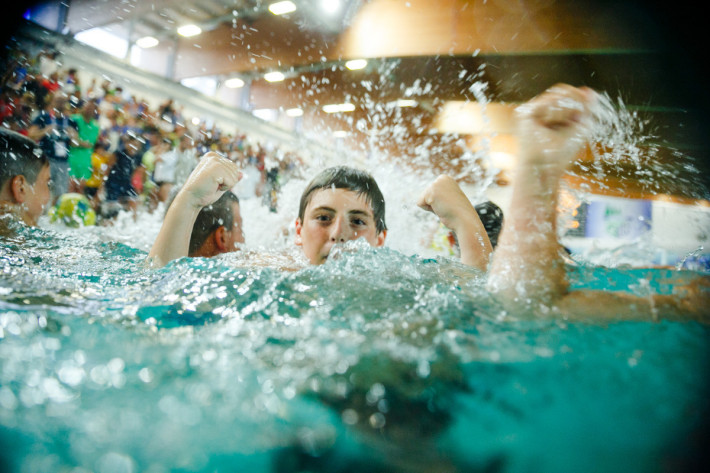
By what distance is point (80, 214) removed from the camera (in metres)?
5.00

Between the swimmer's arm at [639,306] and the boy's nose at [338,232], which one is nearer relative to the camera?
the swimmer's arm at [639,306]

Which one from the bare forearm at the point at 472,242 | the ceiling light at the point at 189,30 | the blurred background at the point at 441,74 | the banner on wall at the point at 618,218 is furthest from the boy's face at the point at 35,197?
the banner on wall at the point at 618,218

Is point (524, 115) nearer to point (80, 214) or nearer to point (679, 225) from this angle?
point (80, 214)

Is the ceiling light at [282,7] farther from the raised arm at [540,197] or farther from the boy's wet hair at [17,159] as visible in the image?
the raised arm at [540,197]

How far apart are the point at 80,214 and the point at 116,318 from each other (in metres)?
4.90

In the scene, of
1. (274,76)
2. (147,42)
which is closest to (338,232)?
(274,76)

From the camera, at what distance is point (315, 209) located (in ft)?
7.57

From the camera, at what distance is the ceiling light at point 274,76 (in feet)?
30.0

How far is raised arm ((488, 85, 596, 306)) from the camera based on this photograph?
1167 millimetres

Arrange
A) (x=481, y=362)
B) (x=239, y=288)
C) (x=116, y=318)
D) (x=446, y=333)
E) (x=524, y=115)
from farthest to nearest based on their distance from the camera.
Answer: (x=239, y=288), (x=524, y=115), (x=116, y=318), (x=446, y=333), (x=481, y=362)

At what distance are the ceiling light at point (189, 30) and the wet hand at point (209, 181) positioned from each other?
27.8 ft

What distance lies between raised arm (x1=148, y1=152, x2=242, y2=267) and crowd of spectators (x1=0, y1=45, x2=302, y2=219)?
200 inches

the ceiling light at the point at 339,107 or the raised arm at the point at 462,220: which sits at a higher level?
the ceiling light at the point at 339,107

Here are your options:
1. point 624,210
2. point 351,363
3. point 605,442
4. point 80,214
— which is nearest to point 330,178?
point 351,363
